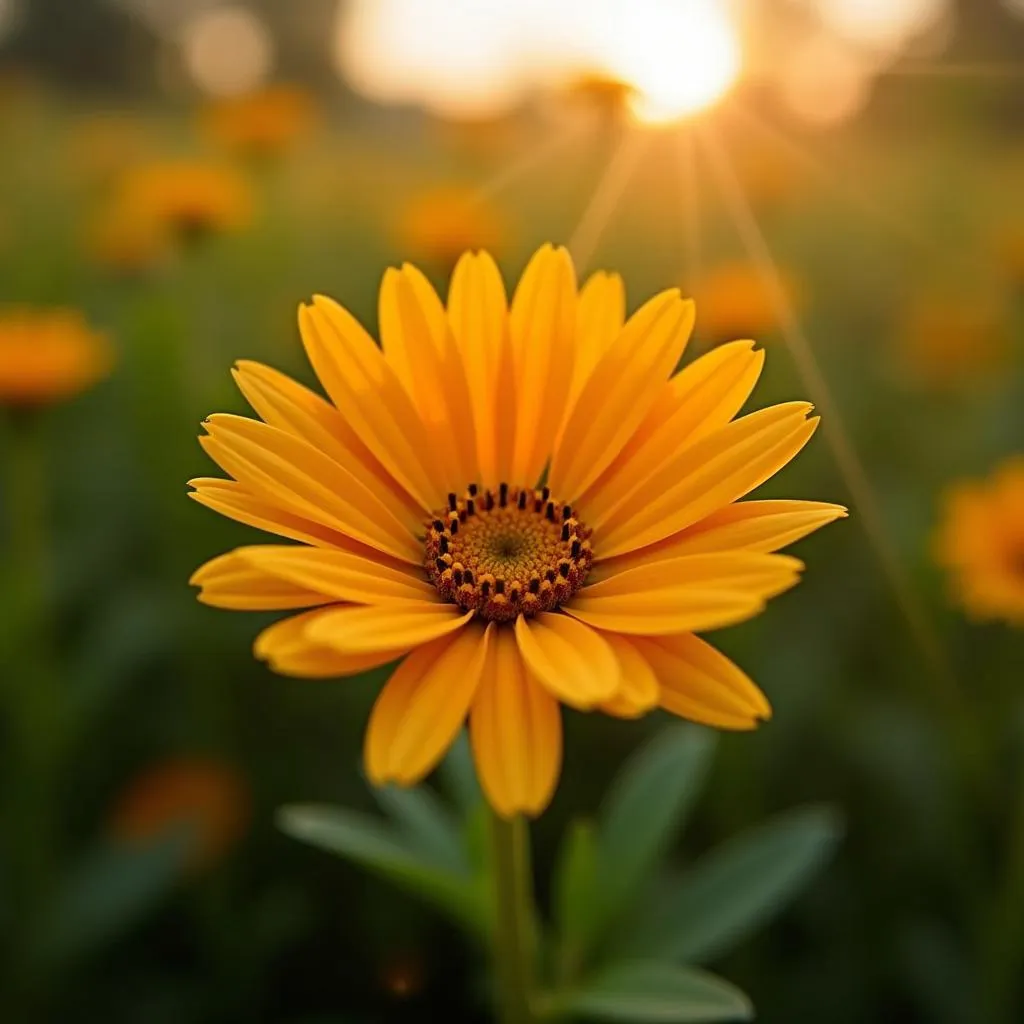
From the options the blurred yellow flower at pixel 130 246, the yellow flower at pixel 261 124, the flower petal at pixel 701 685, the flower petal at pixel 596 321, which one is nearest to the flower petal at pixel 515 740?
the flower petal at pixel 701 685

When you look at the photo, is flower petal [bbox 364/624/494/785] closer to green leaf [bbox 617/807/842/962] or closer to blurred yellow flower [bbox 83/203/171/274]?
green leaf [bbox 617/807/842/962]

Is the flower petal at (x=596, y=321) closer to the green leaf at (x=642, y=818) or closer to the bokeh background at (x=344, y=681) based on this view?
the green leaf at (x=642, y=818)

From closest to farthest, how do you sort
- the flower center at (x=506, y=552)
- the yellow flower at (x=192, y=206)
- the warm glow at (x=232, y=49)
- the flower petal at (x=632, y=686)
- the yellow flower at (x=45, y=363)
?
1. the flower petal at (x=632, y=686)
2. the flower center at (x=506, y=552)
3. the yellow flower at (x=45, y=363)
4. the yellow flower at (x=192, y=206)
5. the warm glow at (x=232, y=49)

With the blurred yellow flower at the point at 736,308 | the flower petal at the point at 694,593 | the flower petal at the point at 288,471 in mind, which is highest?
the blurred yellow flower at the point at 736,308

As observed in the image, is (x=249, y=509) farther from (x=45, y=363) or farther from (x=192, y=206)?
(x=192, y=206)

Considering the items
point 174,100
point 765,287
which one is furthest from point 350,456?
point 174,100

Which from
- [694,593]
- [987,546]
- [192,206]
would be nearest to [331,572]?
[694,593]

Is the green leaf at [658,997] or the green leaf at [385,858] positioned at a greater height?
the green leaf at [385,858]
